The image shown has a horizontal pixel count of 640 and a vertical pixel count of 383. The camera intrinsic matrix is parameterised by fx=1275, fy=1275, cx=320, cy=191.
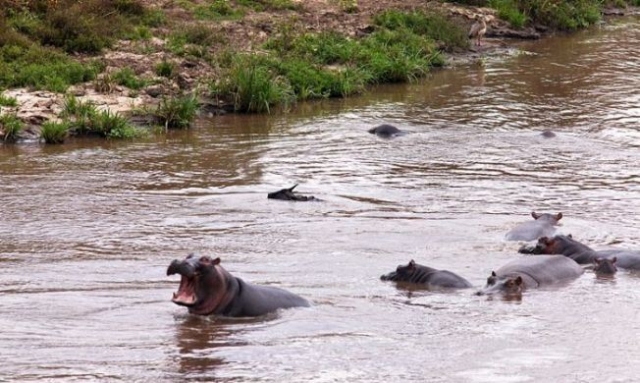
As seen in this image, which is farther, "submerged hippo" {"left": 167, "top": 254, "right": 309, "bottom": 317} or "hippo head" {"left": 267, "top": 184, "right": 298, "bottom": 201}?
"hippo head" {"left": 267, "top": 184, "right": 298, "bottom": 201}

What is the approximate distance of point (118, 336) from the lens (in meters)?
8.91

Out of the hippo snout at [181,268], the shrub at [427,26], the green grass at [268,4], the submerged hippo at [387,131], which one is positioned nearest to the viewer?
the hippo snout at [181,268]

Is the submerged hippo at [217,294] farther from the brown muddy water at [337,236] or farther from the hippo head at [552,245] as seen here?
the hippo head at [552,245]

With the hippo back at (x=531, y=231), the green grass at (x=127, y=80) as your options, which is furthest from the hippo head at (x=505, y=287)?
the green grass at (x=127, y=80)

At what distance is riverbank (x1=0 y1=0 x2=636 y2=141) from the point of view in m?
19.2

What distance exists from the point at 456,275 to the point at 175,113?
887cm

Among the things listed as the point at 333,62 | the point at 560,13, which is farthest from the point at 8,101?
the point at 560,13

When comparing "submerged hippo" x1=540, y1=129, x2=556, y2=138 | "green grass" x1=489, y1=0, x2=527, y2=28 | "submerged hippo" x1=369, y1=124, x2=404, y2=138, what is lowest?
"submerged hippo" x1=369, y1=124, x2=404, y2=138

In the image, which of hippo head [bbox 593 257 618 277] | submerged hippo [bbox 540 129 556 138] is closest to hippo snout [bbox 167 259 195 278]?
hippo head [bbox 593 257 618 277]

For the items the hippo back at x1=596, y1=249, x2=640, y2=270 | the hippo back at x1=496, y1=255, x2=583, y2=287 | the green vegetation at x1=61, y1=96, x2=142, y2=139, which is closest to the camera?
the hippo back at x1=496, y1=255, x2=583, y2=287

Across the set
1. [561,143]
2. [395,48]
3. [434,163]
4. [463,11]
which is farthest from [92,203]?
[463,11]

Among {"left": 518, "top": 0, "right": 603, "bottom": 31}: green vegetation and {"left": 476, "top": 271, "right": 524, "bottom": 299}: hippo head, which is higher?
{"left": 518, "top": 0, "right": 603, "bottom": 31}: green vegetation

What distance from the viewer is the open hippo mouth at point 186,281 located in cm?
892

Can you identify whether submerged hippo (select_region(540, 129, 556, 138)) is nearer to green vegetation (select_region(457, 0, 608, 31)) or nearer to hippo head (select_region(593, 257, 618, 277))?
hippo head (select_region(593, 257, 618, 277))
